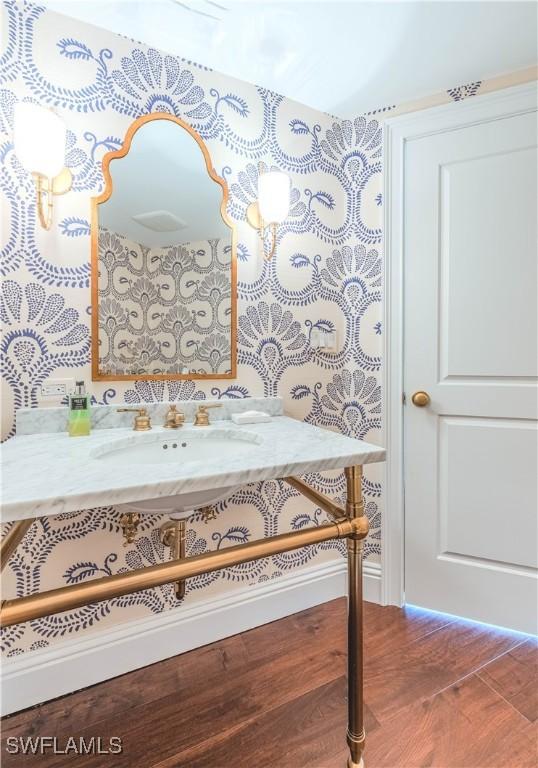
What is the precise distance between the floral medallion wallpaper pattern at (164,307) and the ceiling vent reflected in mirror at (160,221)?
0.22ft

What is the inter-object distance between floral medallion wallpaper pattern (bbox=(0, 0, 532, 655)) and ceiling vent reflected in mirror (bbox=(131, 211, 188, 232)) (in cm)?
17

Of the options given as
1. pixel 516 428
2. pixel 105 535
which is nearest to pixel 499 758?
pixel 516 428

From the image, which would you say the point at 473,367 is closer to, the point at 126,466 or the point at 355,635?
the point at 355,635

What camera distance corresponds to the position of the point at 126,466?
35.5 inches

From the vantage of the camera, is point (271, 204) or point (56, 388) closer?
point (56, 388)

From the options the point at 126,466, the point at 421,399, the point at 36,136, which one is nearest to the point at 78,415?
the point at 126,466

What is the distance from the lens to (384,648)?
1.53m

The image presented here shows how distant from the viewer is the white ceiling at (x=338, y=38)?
1.30m

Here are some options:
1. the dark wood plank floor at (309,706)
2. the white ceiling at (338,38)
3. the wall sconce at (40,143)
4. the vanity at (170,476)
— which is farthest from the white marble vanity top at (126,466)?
the white ceiling at (338,38)

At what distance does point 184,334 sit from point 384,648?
1379 millimetres

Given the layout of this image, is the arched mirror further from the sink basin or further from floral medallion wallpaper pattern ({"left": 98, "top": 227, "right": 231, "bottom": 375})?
the sink basin

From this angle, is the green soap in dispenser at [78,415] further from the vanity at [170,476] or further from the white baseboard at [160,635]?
the white baseboard at [160,635]

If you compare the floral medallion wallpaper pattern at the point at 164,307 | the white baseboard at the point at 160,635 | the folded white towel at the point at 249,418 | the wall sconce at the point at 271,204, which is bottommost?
the white baseboard at the point at 160,635

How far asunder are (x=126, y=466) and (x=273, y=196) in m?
1.18
